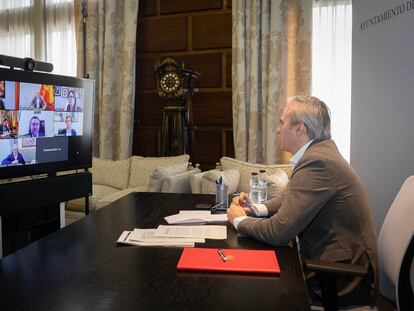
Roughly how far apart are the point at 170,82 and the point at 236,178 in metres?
1.23

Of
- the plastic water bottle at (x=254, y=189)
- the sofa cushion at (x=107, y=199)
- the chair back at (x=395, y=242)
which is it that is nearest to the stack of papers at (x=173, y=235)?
the chair back at (x=395, y=242)

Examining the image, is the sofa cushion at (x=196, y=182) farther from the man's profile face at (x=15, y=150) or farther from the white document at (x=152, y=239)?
the white document at (x=152, y=239)

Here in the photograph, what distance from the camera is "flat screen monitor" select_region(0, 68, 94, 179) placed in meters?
2.10

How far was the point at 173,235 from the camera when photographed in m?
1.51

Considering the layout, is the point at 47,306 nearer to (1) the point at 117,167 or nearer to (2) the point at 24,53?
(1) the point at 117,167

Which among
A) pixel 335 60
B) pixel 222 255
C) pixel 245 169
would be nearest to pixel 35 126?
pixel 222 255

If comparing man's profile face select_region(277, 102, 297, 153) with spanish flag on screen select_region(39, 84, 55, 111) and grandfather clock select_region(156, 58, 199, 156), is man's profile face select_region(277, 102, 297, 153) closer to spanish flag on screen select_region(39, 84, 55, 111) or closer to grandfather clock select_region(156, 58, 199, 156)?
spanish flag on screen select_region(39, 84, 55, 111)

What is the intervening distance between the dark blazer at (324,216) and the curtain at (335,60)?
2443mm

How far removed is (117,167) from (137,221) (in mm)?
2445

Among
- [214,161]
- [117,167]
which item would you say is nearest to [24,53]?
[117,167]

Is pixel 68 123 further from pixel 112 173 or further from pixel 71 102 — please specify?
pixel 112 173

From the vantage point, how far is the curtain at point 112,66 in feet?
14.1

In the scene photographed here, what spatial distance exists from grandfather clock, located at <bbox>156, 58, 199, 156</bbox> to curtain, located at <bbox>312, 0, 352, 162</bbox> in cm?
124

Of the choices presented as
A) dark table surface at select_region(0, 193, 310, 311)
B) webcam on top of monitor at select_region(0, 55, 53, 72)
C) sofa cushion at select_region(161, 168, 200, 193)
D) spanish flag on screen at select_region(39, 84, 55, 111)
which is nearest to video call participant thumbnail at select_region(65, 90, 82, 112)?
spanish flag on screen at select_region(39, 84, 55, 111)
